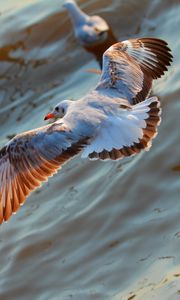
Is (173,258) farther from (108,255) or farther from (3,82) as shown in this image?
(3,82)

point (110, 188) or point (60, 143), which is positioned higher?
point (60, 143)

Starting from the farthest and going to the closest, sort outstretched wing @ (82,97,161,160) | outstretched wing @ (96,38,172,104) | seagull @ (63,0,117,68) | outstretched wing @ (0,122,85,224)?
1. seagull @ (63,0,117,68)
2. outstretched wing @ (96,38,172,104)
3. outstretched wing @ (0,122,85,224)
4. outstretched wing @ (82,97,161,160)

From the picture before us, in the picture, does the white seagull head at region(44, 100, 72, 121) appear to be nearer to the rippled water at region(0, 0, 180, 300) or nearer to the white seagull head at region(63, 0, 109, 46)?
the rippled water at region(0, 0, 180, 300)

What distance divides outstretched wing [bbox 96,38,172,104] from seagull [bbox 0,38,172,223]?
0.01 meters

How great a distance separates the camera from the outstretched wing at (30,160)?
570 centimetres

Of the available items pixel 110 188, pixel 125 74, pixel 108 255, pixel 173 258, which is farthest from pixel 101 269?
pixel 125 74

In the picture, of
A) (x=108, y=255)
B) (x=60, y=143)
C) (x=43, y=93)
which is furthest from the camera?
(x=43, y=93)

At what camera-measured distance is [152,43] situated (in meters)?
6.95

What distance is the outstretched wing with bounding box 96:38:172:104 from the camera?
245 inches

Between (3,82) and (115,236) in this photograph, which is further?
(3,82)

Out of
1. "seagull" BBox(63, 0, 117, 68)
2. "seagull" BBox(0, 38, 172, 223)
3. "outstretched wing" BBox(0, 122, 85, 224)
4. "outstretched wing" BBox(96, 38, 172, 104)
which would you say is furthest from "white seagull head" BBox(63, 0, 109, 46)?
"outstretched wing" BBox(0, 122, 85, 224)

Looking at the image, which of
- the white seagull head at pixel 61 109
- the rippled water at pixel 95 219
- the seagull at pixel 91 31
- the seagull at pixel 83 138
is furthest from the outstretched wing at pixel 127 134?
the seagull at pixel 91 31

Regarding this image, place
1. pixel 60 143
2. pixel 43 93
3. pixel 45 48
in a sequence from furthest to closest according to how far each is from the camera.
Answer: pixel 45 48, pixel 43 93, pixel 60 143

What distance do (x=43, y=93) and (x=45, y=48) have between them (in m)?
1.26
